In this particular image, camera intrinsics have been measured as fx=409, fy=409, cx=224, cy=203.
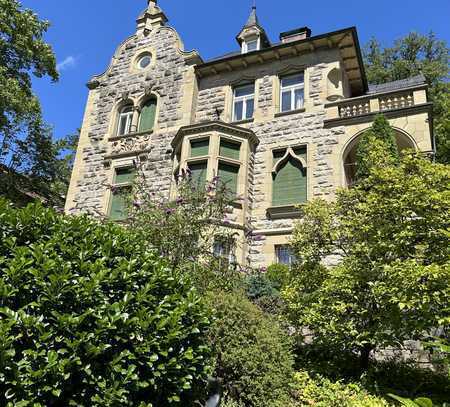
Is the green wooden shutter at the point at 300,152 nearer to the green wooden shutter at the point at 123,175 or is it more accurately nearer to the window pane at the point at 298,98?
the window pane at the point at 298,98

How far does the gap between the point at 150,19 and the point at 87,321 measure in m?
21.4

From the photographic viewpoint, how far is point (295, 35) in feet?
64.3

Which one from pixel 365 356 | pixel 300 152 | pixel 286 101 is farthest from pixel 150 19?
pixel 365 356

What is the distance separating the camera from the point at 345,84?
17.8 meters

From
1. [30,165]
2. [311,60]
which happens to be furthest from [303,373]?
[30,165]

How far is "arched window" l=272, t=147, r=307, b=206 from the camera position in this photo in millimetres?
15617

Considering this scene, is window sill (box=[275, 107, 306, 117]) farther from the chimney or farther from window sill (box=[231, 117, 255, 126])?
the chimney

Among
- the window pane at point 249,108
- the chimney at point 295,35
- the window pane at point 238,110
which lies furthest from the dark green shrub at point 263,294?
the chimney at point 295,35

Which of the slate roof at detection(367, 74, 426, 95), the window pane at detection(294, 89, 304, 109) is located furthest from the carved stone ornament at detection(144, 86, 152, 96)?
the slate roof at detection(367, 74, 426, 95)

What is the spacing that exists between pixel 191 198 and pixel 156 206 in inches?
33.5

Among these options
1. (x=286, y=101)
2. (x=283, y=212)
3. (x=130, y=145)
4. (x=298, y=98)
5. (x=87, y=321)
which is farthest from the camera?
(x=130, y=145)

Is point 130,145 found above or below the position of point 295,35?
below

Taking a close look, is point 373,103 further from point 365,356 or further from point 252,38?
point 365,356

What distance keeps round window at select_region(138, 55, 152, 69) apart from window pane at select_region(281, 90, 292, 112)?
24.9 ft
